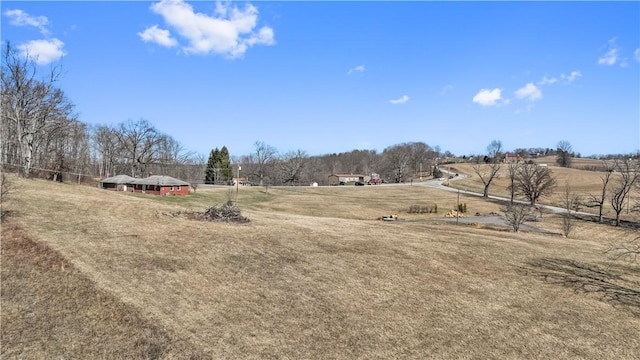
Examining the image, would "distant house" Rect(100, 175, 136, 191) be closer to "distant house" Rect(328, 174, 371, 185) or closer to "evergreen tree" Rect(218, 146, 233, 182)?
"evergreen tree" Rect(218, 146, 233, 182)

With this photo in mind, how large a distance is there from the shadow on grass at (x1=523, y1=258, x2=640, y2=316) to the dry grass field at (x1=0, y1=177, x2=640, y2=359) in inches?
3.9

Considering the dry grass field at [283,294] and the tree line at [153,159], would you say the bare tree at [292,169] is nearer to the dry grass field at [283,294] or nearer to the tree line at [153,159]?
the tree line at [153,159]

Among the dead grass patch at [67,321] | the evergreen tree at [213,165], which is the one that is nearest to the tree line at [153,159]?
the evergreen tree at [213,165]

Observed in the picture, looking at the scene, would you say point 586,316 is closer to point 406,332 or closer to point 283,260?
point 406,332

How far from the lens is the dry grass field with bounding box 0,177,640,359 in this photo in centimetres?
904

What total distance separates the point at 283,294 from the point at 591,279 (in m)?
13.5

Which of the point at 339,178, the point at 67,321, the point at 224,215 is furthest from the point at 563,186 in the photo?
the point at 67,321

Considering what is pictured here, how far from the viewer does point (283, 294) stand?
12203mm

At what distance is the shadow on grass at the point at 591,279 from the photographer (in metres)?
14.2

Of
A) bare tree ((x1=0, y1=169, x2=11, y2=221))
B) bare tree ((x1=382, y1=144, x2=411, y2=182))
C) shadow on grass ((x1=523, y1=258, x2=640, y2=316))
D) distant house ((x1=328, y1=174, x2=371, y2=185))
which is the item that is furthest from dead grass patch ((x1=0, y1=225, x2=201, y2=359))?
bare tree ((x1=382, y1=144, x2=411, y2=182))

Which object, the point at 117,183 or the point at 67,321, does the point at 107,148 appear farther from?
the point at 67,321

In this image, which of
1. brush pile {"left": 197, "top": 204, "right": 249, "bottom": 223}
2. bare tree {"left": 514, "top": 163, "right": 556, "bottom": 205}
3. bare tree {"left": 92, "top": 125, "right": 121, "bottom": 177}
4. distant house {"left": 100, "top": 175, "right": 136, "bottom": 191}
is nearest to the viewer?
brush pile {"left": 197, "top": 204, "right": 249, "bottom": 223}

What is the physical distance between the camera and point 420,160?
153 meters

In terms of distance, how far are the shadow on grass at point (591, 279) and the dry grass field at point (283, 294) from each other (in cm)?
10
